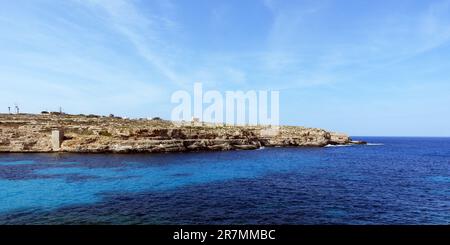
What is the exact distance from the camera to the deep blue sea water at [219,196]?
2839 cm

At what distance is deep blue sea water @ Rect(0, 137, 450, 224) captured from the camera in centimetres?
2839

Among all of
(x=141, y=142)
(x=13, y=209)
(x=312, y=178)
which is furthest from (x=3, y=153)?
(x=312, y=178)

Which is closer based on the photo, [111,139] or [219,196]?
[219,196]

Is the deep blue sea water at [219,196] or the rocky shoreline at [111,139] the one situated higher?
the rocky shoreline at [111,139]

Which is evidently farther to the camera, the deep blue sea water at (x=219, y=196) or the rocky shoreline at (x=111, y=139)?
the rocky shoreline at (x=111, y=139)

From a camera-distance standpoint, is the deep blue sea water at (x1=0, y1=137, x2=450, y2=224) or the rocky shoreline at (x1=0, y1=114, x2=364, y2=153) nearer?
the deep blue sea water at (x1=0, y1=137, x2=450, y2=224)

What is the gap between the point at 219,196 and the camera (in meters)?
36.8

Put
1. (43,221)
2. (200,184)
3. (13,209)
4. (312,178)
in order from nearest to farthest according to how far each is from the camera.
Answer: (43,221), (13,209), (200,184), (312,178)

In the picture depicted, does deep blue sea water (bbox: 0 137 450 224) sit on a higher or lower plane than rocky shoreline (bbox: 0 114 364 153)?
lower

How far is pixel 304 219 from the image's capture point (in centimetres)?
2798

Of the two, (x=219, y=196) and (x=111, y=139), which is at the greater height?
(x=111, y=139)
